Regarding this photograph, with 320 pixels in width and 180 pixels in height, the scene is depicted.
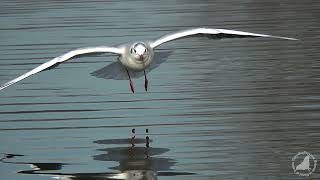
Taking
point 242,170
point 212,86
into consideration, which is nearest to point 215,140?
point 242,170

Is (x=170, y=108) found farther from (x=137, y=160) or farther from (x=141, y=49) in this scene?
(x=137, y=160)

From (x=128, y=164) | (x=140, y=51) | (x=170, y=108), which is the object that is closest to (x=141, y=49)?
(x=140, y=51)

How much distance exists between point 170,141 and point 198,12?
46.3ft

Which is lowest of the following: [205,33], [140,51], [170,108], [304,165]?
[304,165]

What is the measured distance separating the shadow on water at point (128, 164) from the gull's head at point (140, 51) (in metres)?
1.73

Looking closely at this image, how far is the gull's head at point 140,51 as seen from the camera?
555 inches

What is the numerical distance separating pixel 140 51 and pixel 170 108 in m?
Answer: 0.77

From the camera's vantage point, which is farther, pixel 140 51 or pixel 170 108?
pixel 170 108

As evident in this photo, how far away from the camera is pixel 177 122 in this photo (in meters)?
13.3

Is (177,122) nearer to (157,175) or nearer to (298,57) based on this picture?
(157,175)

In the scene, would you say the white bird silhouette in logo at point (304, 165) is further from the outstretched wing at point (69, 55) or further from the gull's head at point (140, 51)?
the outstretched wing at point (69, 55)

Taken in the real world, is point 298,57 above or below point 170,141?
above

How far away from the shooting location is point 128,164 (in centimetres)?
1135

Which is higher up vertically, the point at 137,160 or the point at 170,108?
the point at 170,108
